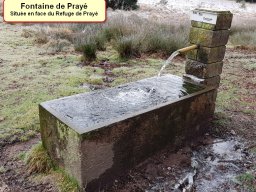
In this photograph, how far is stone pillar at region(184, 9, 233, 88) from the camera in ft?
11.4

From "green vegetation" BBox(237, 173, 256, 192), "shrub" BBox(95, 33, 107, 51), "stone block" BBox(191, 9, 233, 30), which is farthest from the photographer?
"shrub" BBox(95, 33, 107, 51)

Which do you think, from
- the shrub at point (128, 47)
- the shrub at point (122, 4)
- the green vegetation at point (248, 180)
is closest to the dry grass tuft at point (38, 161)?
the green vegetation at point (248, 180)

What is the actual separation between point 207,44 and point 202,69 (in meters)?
0.31

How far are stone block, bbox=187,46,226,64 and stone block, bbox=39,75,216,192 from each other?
36cm

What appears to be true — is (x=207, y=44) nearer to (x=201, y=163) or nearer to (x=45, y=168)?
(x=201, y=163)

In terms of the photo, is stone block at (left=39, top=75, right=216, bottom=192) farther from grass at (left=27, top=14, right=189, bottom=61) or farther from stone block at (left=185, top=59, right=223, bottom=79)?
grass at (left=27, top=14, right=189, bottom=61)

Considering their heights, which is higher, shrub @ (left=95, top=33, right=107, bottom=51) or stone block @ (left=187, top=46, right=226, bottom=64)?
stone block @ (left=187, top=46, right=226, bottom=64)

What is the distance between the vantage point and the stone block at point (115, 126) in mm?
2517

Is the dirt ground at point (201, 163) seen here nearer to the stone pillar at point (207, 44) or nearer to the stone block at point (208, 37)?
the stone pillar at point (207, 44)

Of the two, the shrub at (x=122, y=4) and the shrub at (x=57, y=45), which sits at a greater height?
the shrub at (x=122, y=4)

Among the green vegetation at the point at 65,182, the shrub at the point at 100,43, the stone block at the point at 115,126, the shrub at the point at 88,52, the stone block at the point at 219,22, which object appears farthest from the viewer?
the shrub at the point at 100,43

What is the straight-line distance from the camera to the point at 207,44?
3561 millimetres

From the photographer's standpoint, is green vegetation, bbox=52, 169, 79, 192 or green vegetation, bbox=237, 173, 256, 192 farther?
green vegetation, bbox=237, 173, 256, 192

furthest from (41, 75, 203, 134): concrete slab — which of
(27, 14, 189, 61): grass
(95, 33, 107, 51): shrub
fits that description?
(95, 33, 107, 51): shrub
